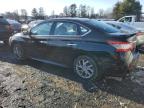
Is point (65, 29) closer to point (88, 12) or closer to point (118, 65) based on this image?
point (118, 65)

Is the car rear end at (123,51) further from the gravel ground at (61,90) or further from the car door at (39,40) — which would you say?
the car door at (39,40)

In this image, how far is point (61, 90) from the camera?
6.49 meters

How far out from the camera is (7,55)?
36.5ft

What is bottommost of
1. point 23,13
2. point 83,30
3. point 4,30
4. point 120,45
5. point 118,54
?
point 23,13

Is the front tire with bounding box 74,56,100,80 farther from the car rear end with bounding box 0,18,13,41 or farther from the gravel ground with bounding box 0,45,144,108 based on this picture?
the car rear end with bounding box 0,18,13,41

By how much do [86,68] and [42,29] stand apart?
2.12 metres

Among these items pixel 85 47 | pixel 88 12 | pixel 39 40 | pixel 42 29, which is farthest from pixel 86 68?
pixel 88 12

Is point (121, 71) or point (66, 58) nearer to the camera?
point (121, 71)

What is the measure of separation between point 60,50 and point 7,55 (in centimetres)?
401

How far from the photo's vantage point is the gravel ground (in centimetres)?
571

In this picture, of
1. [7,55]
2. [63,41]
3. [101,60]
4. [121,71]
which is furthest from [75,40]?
[7,55]

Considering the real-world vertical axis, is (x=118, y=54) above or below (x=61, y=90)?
above

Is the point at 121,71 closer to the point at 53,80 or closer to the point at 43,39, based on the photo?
the point at 53,80

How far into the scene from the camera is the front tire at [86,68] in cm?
715
